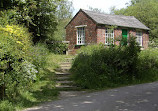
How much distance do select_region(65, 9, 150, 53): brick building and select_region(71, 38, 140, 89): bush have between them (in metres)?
8.17

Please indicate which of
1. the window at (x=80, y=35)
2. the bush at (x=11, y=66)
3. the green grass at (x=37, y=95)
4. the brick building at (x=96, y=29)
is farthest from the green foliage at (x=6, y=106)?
the window at (x=80, y=35)

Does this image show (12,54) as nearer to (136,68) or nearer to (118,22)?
(136,68)

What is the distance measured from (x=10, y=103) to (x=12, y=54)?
1.61 metres

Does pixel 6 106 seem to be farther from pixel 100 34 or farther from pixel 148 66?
pixel 100 34

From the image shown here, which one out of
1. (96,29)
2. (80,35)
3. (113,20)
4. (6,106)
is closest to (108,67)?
(6,106)

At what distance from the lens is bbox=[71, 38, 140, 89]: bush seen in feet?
33.0

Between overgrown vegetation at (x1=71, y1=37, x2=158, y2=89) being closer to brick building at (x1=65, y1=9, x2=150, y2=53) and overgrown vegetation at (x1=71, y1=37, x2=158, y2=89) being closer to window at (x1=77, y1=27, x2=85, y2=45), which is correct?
brick building at (x1=65, y1=9, x2=150, y2=53)

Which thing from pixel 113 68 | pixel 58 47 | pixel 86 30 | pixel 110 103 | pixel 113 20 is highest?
pixel 113 20

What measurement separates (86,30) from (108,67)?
34.4 feet

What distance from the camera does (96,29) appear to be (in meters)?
19.8

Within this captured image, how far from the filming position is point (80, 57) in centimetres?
1221

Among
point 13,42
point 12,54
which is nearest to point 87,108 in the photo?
point 12,54

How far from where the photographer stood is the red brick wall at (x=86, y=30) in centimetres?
2019

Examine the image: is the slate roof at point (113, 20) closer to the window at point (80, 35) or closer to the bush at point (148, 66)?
the window at point (80, 35)
